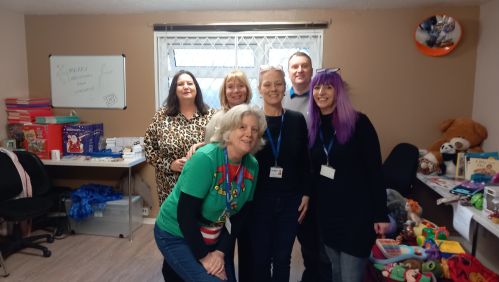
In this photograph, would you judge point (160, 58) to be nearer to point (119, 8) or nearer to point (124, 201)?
point (119, 8)

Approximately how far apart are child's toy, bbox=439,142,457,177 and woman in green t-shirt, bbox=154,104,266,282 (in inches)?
85.4

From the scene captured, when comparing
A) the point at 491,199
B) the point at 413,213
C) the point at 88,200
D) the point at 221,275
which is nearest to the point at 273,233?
the point at 221,275

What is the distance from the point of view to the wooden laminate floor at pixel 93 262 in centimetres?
262

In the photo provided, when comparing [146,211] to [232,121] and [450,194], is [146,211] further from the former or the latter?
[450,194]

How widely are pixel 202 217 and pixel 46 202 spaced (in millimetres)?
2160

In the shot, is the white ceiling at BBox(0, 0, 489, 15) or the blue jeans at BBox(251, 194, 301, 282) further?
the white ceiling at BBox(0, 0, 489, 15)

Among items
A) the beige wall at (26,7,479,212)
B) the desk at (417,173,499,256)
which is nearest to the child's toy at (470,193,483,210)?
the desk at (417,173,499,256)

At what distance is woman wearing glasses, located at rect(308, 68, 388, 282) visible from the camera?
5.37 feet

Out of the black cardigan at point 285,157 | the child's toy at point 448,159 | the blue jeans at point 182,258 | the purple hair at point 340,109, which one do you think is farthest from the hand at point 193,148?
the child's toy at point 448,159

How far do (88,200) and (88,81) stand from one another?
4.24ft

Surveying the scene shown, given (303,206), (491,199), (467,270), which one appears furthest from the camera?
(467,270)

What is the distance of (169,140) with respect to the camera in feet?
7.14

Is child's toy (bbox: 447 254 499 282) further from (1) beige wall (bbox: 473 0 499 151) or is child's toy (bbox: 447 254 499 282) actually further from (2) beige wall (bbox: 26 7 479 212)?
(2) beige wall (bbox: 26 7 479 212)

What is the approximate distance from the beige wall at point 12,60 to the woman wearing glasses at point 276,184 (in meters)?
3.17
